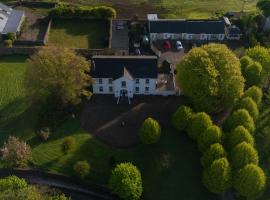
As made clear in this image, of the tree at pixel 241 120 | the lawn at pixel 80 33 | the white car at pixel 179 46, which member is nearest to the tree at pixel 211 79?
the tree at pixel 241 120

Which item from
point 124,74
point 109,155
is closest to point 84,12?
point 124,74

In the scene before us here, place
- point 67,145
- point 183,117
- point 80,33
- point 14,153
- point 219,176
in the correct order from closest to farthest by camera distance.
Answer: point 219,176, point 14,153, point 67,145, point 183,117, point 80,33

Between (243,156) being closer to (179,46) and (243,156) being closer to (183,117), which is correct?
(183,117)

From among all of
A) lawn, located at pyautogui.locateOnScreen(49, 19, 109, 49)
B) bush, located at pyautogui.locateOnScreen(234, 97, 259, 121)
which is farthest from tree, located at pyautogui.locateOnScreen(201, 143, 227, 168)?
lawn, located at pyautogui.locateOnScreen(49, 19, 109, 49)

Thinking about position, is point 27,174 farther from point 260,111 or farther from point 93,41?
point 260,111

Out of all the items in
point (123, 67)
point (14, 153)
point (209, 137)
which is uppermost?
point (123, 67)

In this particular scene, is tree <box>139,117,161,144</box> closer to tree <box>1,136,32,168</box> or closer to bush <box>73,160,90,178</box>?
bush <box>73,160,90,178</box>
